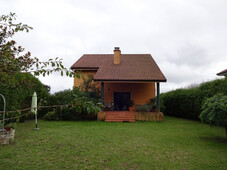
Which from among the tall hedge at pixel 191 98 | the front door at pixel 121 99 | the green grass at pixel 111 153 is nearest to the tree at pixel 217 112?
the green grass at pixel 111 153

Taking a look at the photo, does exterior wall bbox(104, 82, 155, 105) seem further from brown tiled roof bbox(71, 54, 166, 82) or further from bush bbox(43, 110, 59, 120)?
bush bbox(43, 110, 59, 120)

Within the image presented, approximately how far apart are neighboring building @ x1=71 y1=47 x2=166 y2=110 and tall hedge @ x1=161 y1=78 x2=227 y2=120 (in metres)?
2.49

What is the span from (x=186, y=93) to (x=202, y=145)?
11.0 metres

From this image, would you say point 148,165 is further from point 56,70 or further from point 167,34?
point 167,34

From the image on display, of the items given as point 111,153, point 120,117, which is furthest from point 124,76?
point 111,153

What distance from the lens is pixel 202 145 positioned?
733 centimetres

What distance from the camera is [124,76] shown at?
51.9 feet

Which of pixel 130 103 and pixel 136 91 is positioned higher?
pixel 136 91

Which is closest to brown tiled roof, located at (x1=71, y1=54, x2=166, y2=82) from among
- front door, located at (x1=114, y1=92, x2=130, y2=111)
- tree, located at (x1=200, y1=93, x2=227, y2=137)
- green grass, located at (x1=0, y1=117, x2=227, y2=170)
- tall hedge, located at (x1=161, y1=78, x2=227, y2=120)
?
front door, located at (x1=114, y1=92, x2=130, y2=111)

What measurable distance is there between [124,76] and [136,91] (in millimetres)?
3032

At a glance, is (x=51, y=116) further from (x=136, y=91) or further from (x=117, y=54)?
(x=117, y=54)

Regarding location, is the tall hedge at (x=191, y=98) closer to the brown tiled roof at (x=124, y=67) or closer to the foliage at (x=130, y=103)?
the foliage at (x=130, y=103)

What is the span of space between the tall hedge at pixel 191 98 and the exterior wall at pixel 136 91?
5.43 feet

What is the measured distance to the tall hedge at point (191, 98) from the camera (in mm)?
13592
